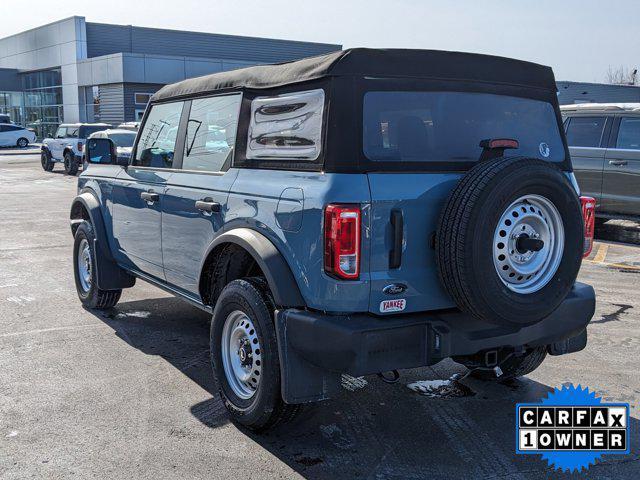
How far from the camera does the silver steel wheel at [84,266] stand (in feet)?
21.9

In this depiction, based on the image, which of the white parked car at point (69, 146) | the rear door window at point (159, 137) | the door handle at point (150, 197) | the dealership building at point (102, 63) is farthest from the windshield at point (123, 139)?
the dealership building at point (102, 63)

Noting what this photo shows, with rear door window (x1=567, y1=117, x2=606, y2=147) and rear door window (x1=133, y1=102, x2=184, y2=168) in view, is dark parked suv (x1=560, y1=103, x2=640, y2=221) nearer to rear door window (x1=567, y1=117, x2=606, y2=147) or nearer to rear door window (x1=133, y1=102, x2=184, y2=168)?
rear door window (x1=567, y1=117, x2=606, y2=147)

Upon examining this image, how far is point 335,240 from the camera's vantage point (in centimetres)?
337

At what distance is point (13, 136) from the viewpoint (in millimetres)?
42312

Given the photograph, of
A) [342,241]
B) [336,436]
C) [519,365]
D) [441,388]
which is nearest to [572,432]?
[519,365]

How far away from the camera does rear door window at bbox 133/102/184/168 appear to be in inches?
208

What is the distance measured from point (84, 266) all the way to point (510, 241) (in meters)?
4.57

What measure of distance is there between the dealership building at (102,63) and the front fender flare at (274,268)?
38.0 m

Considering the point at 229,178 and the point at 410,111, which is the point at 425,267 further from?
the point at 229,178

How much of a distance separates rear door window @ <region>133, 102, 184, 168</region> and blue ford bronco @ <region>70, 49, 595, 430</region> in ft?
3.38

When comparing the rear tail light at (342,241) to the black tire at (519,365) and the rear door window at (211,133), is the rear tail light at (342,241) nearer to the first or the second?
the rear door window at (211,133)

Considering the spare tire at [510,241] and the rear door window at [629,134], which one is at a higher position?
the rear door window at [629,134]

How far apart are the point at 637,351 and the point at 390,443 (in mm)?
2619

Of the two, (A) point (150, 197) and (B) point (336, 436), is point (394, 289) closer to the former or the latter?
(B) point (336, 436)
